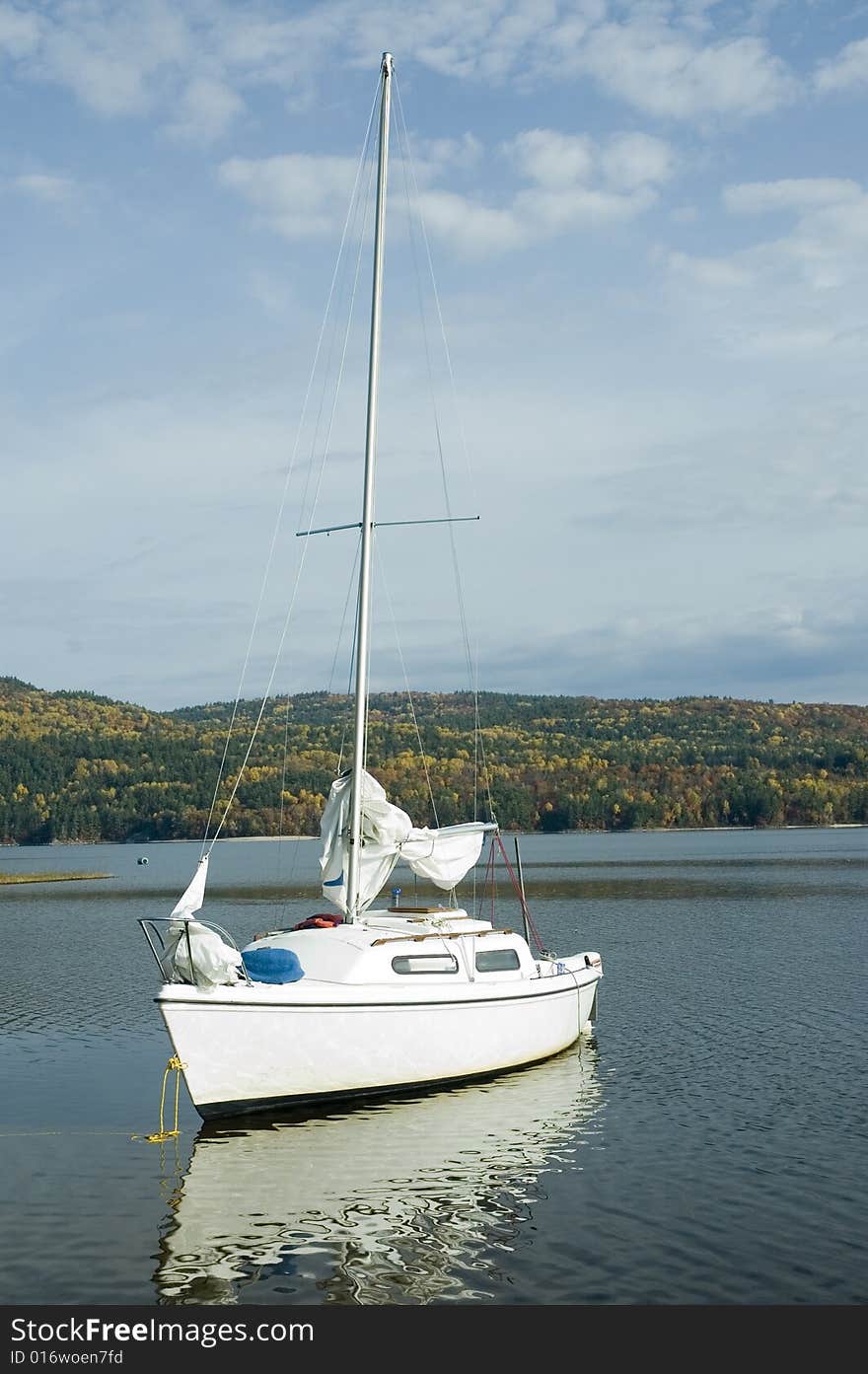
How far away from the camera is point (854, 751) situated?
182 m

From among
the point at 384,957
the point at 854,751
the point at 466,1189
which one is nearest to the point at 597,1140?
the point at 466,1189

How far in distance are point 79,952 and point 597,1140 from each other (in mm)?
26327

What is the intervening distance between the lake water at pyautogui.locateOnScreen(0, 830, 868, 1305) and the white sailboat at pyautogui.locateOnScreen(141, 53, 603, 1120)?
66 centimetres

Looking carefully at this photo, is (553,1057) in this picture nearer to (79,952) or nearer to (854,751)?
(79,952)

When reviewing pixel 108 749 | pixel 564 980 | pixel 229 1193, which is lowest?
pixel 229 1193

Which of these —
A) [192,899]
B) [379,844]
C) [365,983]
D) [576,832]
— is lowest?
[576,832]

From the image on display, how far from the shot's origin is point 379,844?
2080 centimetres

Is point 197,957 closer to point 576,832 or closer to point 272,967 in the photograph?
point 272,967

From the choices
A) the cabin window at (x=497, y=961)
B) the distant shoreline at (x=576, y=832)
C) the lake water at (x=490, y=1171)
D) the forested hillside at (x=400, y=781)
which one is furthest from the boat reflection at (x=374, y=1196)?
the distant shoreline at (x=576, y=832)

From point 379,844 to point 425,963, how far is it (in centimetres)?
242

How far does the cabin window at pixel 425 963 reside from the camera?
18.9 m

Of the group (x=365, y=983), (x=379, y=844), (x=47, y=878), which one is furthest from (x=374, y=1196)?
(x=47, y=878)

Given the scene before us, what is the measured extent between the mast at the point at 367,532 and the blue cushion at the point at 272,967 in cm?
245

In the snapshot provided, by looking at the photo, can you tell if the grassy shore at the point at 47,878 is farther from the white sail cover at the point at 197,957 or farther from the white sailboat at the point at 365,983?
the white sail cover at the point at 197,957
